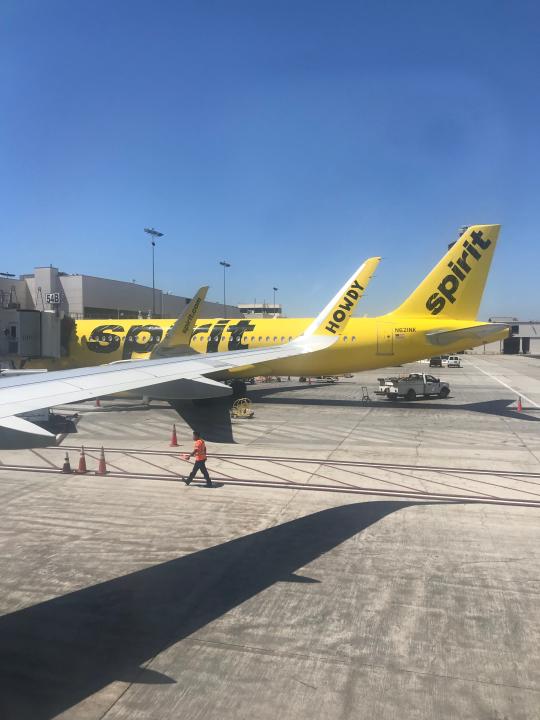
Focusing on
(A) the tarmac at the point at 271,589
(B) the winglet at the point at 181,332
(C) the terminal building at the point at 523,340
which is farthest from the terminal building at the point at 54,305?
(C) the terminal building at the point at 523,340

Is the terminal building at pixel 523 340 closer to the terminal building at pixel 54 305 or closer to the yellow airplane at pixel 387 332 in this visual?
the terminal building at pixel 54 305

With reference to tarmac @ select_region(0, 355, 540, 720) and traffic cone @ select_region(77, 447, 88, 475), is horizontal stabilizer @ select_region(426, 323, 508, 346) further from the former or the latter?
traffic cone @ select_region(77, 447, 88, 475)

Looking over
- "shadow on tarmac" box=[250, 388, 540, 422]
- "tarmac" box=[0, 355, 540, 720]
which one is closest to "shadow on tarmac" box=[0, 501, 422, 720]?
"tarmac" box=[0, 355, 540, 720]

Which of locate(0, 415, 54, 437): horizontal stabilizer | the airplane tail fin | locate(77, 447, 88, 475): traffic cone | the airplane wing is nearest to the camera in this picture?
locate(0, 415, 54, 437): horizontal stabilizer

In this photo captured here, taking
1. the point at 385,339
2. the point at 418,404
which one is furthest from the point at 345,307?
the point at 418,404

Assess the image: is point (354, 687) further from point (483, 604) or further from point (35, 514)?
point (35, 514)

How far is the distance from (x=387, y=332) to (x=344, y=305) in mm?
7298

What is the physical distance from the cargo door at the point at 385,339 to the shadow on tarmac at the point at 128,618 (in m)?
20.2

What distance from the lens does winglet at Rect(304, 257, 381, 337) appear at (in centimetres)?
2257

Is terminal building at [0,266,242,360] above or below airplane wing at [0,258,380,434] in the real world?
above

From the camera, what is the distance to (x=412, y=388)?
34.5 m

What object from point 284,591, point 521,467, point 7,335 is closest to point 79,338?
point 7,335

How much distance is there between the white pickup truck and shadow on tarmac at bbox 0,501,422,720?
80.1ft

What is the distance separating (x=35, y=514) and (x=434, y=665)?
28.5 feet
